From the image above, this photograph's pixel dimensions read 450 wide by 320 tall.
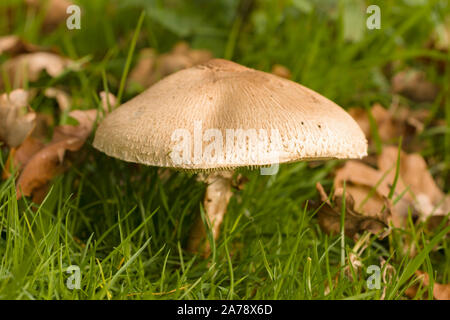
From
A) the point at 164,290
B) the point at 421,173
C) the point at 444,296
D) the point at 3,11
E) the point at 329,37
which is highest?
the point at 3,11

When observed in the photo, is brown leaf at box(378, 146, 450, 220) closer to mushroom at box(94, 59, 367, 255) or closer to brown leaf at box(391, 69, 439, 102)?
brown leaf at box(391, 69, 439, 102)

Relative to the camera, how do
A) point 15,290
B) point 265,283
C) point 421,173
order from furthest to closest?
1. point 421,173
2. point 265,283
3. point 15,290

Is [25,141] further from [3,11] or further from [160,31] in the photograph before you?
[3,11]

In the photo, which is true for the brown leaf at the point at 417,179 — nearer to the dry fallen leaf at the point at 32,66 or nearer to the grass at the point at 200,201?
the grass at the point at 200,201

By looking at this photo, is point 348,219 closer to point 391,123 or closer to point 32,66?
point 391,123

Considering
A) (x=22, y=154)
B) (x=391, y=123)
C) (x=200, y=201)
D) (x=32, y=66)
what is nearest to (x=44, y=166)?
(x=22, y=154)

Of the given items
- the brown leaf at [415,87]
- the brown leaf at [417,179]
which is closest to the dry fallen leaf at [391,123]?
the brown leaf at [415,87]
